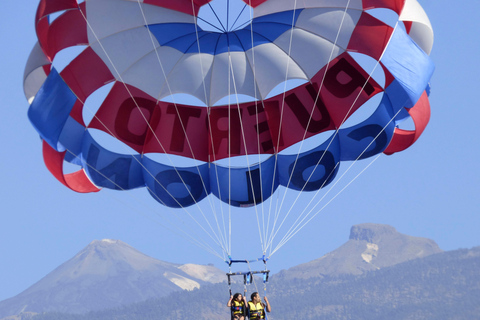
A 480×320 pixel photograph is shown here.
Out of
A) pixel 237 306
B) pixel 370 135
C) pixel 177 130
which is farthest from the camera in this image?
pixel 177 130

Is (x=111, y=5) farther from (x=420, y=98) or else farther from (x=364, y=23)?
Result: (x=420, y=98)

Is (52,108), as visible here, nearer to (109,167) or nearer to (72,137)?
(72,137)

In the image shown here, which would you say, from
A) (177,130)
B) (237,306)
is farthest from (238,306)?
(177,130)

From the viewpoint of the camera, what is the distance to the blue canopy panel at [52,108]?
15391 mm

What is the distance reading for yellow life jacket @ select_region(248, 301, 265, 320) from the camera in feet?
46.5

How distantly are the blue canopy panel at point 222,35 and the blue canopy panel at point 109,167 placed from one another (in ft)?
9.02

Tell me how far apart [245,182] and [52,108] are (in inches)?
187

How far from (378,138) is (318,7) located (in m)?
3.20

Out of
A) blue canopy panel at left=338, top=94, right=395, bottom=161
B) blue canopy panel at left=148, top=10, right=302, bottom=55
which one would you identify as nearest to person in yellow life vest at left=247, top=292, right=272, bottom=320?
blue canopy panel at left=338, top=94, right=395, bottom=161

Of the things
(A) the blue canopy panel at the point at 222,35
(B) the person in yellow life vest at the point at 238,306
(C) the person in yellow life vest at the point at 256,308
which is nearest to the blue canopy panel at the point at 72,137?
(A) the blue canopy panel at the point at 222,35

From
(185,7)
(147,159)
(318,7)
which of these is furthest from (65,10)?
(318,7)

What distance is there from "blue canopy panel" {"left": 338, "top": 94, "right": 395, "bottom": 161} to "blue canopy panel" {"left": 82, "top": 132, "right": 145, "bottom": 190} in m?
4.77

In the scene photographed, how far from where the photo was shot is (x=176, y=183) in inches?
693

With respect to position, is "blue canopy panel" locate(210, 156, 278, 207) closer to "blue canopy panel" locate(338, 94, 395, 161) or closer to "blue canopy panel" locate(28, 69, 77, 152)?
"blue canopy panel" locate(338, 94, 395, 161)
